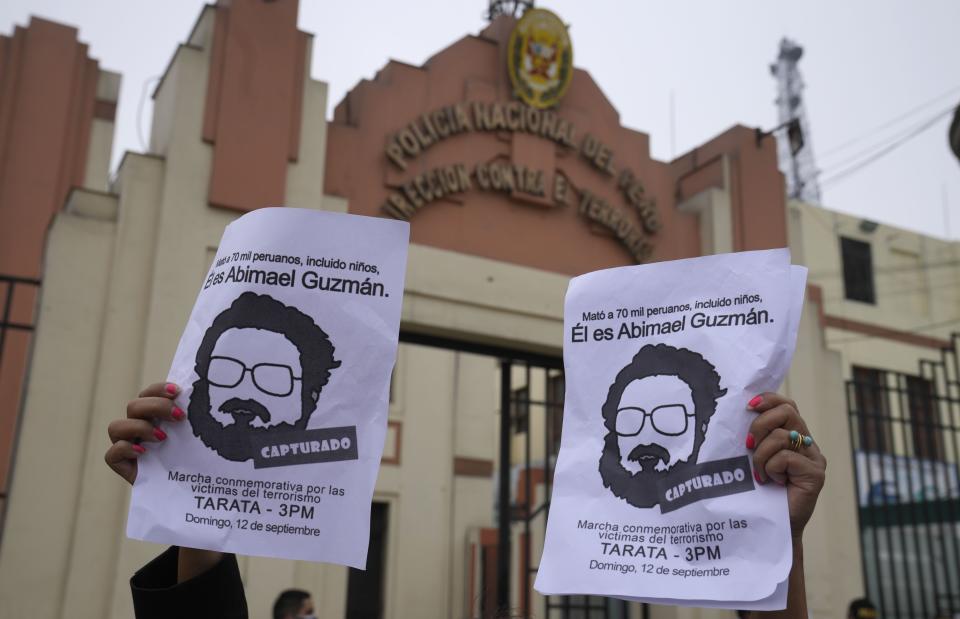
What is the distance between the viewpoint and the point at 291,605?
5996 millimetres

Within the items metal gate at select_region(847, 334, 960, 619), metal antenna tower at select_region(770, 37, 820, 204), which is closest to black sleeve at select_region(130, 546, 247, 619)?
metal gate at select_region(847, 334, 960, 619)

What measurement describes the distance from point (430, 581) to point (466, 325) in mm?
7273

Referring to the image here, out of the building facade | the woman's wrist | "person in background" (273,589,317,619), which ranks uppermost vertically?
the building facade

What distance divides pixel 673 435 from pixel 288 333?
937 mm

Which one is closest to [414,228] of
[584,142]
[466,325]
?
[466,325]

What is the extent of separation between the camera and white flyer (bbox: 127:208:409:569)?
84.7 inches

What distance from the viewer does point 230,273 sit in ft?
7.53

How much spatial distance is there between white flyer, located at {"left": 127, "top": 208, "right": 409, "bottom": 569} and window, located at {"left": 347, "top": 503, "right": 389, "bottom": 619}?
11.6 m

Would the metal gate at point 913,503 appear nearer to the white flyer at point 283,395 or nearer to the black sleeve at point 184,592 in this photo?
the white flyer at point 283,395

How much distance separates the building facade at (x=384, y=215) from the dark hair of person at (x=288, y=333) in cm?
251

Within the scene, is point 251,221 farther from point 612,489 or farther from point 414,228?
point 414,228

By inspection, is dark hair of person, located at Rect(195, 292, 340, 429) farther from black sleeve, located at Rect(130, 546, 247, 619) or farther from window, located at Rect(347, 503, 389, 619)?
window, located at Rect(347, 503, 389, 619)

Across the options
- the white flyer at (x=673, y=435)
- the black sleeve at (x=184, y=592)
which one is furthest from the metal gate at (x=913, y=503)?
the black sleeve at (x=184, y=592)

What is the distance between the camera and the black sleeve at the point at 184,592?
6.95ft
